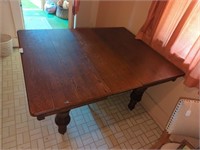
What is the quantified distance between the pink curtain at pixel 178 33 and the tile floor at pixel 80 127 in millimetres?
727

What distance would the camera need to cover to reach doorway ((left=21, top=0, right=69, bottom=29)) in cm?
344

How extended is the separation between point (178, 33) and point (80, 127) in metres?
1.26

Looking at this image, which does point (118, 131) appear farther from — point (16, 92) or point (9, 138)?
point (16, 92)

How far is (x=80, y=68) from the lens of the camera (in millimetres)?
1289

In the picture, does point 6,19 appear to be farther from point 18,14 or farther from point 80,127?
point 80,127

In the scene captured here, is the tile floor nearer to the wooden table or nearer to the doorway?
the wooden table

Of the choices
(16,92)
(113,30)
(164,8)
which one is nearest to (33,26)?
(16,92)

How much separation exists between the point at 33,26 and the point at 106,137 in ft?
8.80

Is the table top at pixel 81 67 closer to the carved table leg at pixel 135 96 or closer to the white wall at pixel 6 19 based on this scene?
the carved table leg at pixel 135 96

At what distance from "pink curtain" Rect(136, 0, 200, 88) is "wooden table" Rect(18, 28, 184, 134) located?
0.29 feet

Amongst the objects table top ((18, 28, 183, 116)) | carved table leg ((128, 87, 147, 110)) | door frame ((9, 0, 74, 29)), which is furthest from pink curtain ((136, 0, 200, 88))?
door frame ((9, 0, 74, 29))

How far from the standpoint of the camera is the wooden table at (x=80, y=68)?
1.04 meters

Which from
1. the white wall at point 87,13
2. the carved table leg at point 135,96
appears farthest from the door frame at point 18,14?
the carved table leg at point 135,96

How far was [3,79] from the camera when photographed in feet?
6.76
